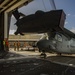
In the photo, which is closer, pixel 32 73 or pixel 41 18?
pixel 32 73

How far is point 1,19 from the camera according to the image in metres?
16.2

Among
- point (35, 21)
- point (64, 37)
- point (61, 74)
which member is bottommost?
point (61, 74)

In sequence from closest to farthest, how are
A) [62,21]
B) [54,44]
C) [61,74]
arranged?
[61,74] → [62,21] → [54,44]

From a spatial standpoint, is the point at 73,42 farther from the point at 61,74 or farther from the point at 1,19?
the point at 61,74

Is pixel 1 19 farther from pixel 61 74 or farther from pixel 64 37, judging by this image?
pixel 61 74

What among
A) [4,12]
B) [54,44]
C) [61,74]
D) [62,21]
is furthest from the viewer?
[4,12]

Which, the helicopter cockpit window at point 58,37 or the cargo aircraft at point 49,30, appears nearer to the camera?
the cargo aircraft at point 49,30

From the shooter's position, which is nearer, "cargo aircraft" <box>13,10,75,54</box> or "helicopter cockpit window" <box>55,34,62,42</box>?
"cargo aircraft" <box>13,10,75,54</box>

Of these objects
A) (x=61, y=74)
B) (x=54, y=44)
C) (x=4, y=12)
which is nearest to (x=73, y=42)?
(x=54, y=44)

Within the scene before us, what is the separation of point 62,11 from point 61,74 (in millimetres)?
8317

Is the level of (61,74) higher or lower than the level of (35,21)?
lower

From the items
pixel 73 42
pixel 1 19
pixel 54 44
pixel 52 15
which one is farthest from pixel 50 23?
pixel 1 19

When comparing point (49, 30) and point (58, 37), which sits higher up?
point (49, 30)

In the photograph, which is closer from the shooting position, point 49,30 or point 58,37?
point 49,30
